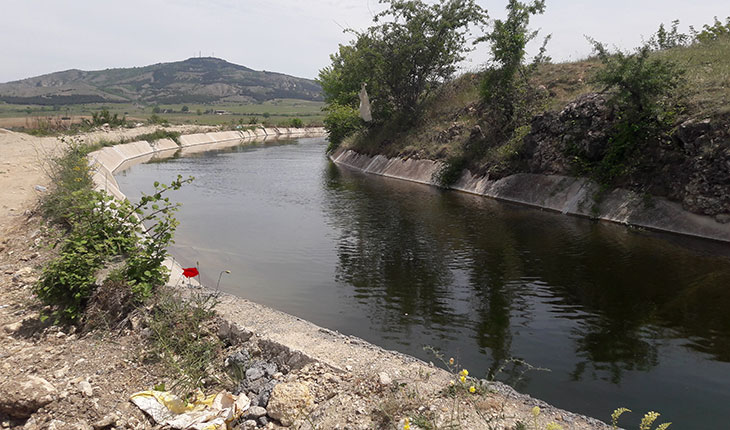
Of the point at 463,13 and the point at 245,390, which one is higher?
the point at 463,13

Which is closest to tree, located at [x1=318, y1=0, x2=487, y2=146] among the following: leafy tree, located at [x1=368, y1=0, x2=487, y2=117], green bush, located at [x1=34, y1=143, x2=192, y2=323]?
leafy tree, located at [x1=368, y1=0, x2=487, y2=117]

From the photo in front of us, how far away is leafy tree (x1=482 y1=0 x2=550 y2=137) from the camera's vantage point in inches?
1067

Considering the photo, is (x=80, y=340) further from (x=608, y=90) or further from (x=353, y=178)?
(x=353, y=178)

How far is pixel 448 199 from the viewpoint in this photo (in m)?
24.3

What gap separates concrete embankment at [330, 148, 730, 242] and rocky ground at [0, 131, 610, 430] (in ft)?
44.7

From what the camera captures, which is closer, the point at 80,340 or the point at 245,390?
the point at 245,390

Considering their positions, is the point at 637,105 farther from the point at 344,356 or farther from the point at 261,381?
the point at 261,381

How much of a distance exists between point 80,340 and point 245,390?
3070mm

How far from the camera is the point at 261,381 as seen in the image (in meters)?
6.23

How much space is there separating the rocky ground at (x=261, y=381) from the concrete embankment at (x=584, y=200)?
1362 cm

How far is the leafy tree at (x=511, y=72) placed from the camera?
88.9ft

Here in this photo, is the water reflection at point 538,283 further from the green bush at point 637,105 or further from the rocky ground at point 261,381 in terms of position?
the green bush at point 637,105

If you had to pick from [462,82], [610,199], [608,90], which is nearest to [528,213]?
[610,199]

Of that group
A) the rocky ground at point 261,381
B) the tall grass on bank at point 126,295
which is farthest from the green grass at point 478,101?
the tall grass on bank at point 126,295
